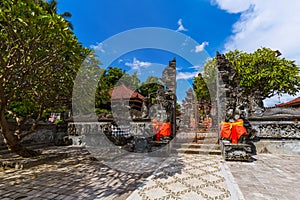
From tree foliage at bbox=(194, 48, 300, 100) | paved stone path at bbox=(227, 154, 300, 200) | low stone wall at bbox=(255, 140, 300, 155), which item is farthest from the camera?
tree foliage at bbox=(194, 48, 300, 100)

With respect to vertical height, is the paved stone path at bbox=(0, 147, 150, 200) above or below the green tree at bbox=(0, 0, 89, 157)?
below

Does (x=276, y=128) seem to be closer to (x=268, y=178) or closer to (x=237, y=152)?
(x=237, y=152)

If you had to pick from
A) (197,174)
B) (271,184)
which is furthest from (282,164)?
(197,174)

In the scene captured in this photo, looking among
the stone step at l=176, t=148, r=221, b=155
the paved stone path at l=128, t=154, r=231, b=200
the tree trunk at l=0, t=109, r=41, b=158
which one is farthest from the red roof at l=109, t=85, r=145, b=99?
Answer: the paved stone path at l=128, t=154, r=231, b=200

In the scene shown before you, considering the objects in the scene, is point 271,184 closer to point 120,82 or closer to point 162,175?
point 162,175

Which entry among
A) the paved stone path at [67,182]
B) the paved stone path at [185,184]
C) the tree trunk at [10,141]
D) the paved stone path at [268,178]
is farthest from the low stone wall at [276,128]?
the tree trunk at [10,141]

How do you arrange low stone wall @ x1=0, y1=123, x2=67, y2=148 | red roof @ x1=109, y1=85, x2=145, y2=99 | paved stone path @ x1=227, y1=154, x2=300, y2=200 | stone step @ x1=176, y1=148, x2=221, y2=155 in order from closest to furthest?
paved stone path @ x1=227, y1=154, x2=300, y2=200 → stone step @ x1=176, y1=148, x2=221, y2=155 → low stone wall @ x1=0, y1=123, x2=67, y2=148 → red roof @ x1=109, y1=85, x2=145, y2=99

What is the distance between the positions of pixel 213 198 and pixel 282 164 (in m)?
3.90

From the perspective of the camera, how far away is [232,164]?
5.55 metres

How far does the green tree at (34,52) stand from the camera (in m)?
3.30

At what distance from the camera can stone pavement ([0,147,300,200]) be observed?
3.27 meters

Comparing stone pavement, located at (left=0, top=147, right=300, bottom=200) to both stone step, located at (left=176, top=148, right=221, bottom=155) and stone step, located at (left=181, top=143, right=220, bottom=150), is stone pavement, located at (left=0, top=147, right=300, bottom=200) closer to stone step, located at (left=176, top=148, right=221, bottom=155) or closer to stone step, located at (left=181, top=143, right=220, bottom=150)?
stone step, located at (left=176, top=148, right=221, bottom=155)

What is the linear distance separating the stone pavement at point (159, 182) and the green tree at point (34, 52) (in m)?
2.48

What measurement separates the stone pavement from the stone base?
330 millimetres
